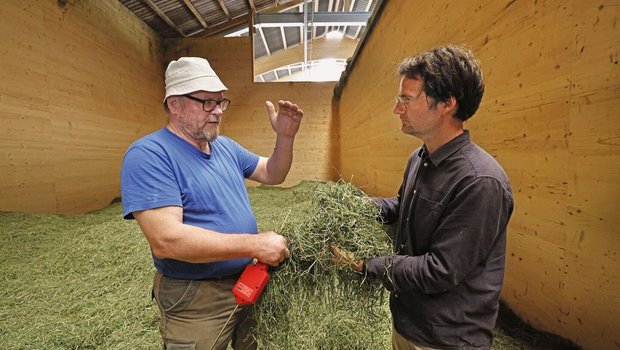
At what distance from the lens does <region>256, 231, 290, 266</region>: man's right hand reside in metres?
1.48

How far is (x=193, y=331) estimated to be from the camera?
5.24 feet

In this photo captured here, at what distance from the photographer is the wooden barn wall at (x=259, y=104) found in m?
9.81

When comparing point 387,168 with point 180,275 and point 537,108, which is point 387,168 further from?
point 180,275

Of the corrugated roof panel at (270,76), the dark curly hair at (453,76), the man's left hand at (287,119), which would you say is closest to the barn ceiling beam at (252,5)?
the man's left hand at (287,119)

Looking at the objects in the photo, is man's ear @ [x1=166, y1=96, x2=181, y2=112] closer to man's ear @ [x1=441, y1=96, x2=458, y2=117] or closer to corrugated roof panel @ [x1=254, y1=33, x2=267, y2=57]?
man's ear @ [x1=441, y1=96, x2=458, y2=117]

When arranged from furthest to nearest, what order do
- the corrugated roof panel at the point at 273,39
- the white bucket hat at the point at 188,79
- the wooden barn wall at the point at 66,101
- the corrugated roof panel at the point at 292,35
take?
the corrugated roof panel at the point at 292,35
the corrugated roof panel at the point at 273,39
the wooden barn wall at the point at 66,101
the white bucket hat at the point at 188,79

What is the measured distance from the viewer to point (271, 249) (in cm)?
148

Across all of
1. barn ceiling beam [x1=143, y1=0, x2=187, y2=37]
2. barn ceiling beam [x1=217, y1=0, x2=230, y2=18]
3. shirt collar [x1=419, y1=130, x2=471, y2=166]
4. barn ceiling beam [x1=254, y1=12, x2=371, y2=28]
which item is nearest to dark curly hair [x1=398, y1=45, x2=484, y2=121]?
shirt collar [x1=419, y1=130, x2=471, y2=166]

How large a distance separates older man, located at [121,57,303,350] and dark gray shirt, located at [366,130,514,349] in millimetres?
584

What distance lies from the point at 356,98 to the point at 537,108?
558 cm

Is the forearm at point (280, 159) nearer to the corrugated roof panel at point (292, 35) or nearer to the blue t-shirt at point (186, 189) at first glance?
the blue t-shirt at point (186, 189)

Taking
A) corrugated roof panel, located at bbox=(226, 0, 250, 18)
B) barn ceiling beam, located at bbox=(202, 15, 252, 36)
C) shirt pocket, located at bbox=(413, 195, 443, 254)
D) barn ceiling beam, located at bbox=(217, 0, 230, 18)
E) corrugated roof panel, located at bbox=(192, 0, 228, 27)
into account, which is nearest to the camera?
shirt pocket, located at bbox=(413, 195, 443, 254)

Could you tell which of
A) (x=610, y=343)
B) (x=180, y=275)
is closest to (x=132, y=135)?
(x=180, y=275)

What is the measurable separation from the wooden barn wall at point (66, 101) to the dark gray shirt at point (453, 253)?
5438mm
